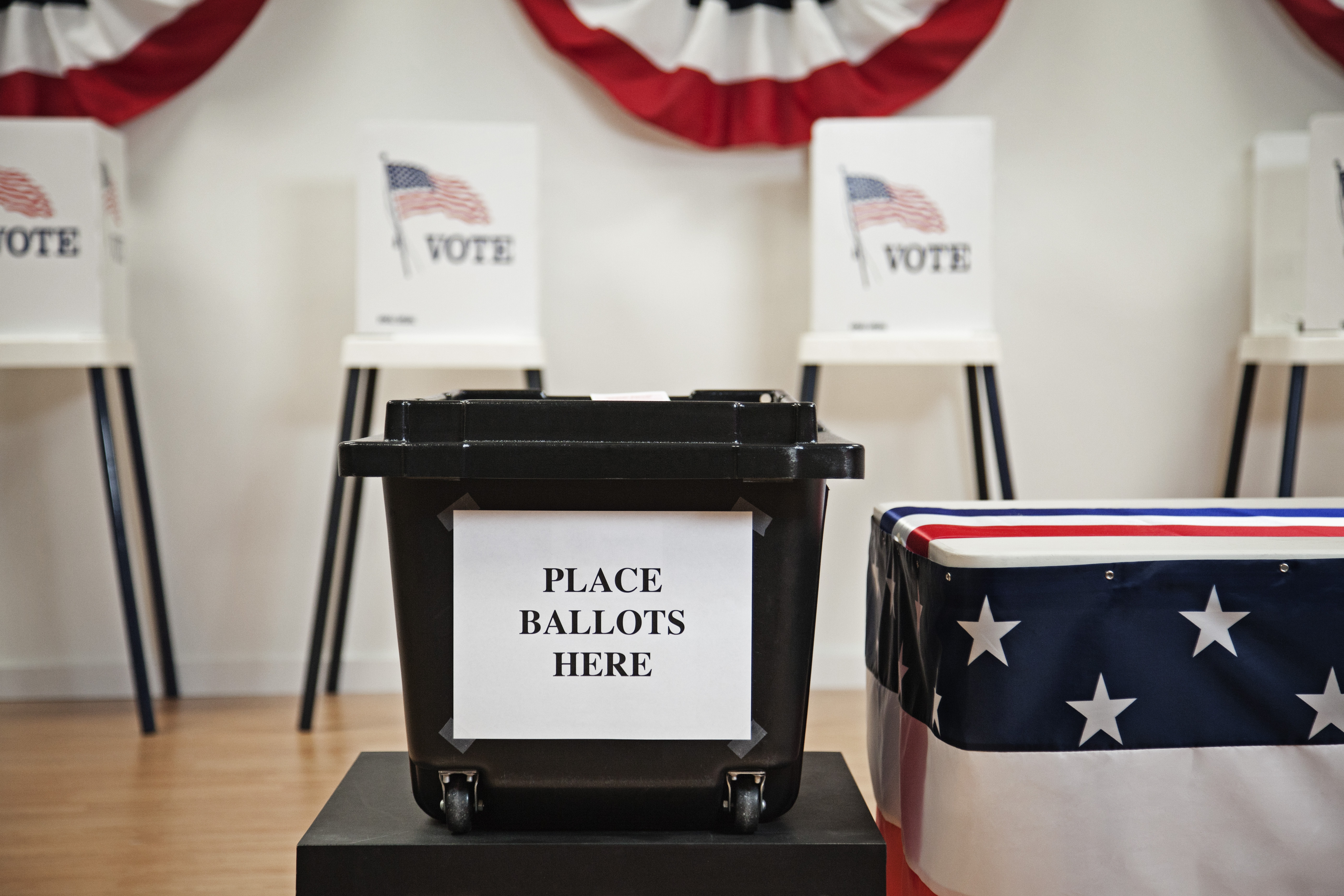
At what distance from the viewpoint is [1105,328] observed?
2285 mm

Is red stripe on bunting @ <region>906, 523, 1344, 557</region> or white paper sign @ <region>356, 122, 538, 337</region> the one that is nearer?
red stripe on bunting @ <region>906, 523, 1344, 557</region>

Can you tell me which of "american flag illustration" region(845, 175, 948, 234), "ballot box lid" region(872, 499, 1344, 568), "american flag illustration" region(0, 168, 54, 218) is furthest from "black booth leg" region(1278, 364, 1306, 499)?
"american flag illustration" region(0, 168, 54, 218)

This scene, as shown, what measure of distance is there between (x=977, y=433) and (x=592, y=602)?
1.38 meters

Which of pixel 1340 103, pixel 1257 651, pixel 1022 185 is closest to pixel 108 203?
pixel 1022 185

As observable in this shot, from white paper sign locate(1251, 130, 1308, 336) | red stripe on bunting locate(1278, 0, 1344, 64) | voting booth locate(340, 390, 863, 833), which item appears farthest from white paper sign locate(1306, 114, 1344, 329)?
voting booth locate(340, 390, 863, 833)

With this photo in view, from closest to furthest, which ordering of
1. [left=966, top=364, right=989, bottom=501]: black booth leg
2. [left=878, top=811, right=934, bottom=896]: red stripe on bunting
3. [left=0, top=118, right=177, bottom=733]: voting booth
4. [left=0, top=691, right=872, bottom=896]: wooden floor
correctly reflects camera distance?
[left=878, top=811, right=934, bottom=896]: red stripe on bunting, [left=0, top=691, right=872, bottom=896]: wooden floor, [left=0, top=118, right=177, bottom=733]: voting booth, [left=966, top=364, right=989, bottom=501]: black booth leg

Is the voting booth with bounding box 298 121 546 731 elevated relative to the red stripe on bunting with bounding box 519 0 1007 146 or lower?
lower

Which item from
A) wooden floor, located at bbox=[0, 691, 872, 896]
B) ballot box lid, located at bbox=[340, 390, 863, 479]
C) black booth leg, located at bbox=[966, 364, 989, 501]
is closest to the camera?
ballot box lid, located at bbox=[340, 390, 863, 479]

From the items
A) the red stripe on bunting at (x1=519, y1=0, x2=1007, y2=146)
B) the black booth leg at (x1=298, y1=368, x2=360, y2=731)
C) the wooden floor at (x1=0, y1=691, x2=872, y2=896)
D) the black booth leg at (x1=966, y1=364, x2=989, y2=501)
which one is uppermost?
the red stripe on bunting at (x1=519, y1=0, x2=1007, y2=146)

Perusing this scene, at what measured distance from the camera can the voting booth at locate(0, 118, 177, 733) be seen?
6.22ft

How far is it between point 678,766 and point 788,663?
12cm

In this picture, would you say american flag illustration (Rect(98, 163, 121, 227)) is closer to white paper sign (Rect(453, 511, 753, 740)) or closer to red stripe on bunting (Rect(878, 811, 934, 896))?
white paper sign (Rect(453, 511, 753, 740))

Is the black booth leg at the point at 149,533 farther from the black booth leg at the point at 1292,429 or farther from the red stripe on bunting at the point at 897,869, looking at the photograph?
the black booth leg at the point at 1292,429

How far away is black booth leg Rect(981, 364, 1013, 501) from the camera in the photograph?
6.36 feet
